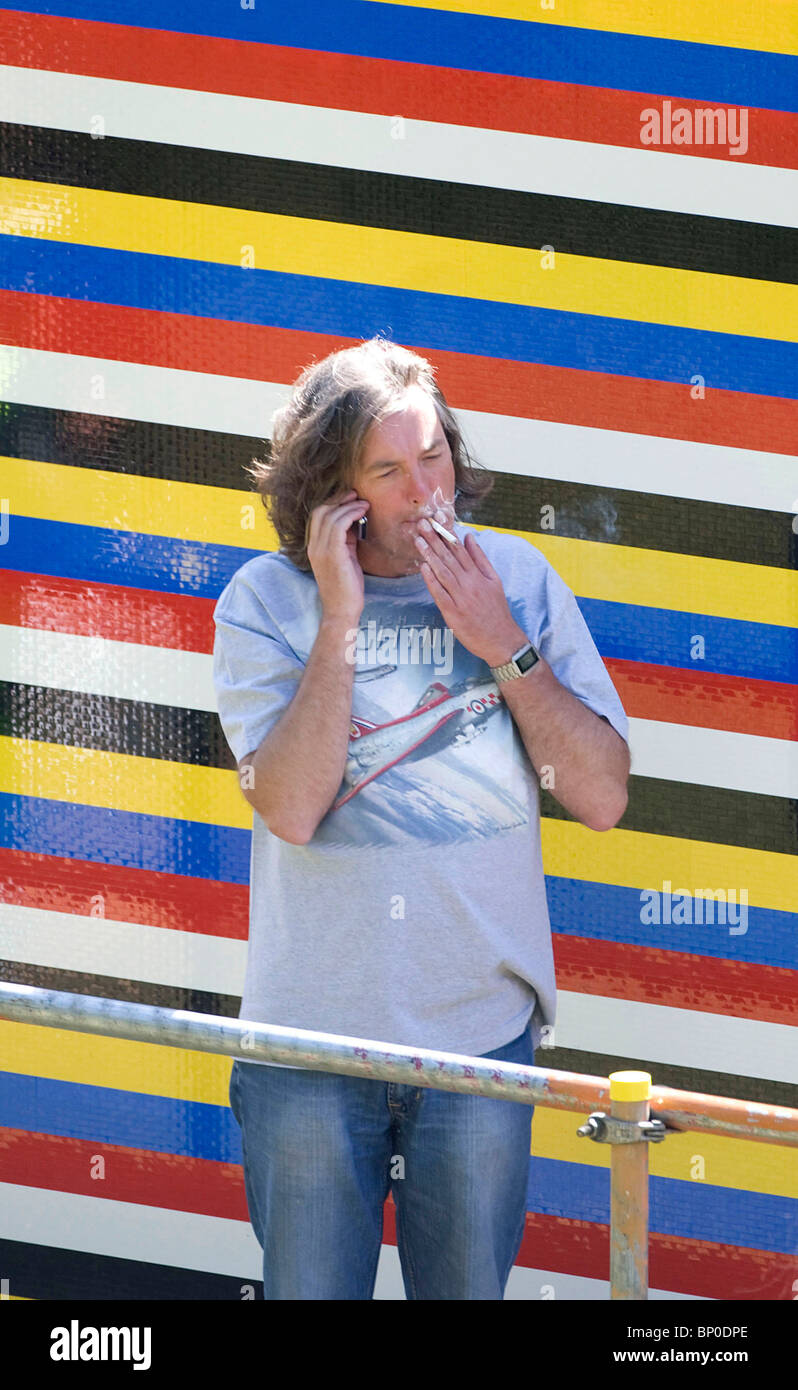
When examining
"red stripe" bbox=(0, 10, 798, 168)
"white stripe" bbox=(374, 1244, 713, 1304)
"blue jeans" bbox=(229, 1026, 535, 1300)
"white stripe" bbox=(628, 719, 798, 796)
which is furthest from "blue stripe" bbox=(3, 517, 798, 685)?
"white stripe" bbox=(374, 1244, 713, 1304)

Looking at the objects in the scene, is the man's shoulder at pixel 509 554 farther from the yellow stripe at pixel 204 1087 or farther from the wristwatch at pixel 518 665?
the yellow stripe at pixel 204 1087

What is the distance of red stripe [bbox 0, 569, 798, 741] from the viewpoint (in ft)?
10.0

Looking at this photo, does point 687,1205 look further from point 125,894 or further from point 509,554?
point 509,554

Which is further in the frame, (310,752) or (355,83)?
(355,83)

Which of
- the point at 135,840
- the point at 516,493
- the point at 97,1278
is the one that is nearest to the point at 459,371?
the point at 516,493

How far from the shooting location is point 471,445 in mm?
3076

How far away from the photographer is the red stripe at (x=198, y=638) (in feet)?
10.0

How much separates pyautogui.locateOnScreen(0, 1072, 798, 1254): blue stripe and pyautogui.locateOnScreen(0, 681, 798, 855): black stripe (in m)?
0.62

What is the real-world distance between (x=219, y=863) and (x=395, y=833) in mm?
990

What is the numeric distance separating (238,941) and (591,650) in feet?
3.67

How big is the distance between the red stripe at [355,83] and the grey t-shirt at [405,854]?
3.86ft

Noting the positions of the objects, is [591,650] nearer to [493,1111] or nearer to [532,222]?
[493,1111]

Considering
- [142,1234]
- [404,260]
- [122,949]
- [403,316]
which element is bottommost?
[142,1234]
